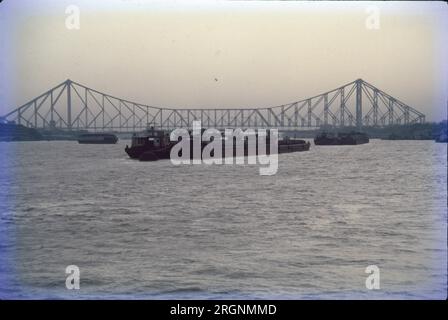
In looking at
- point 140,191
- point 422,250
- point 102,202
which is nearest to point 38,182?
point 140,191

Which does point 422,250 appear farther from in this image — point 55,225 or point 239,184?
point 239,184

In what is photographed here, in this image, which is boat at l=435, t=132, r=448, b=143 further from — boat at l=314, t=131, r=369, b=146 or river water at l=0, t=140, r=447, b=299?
river water at l=0, t=140, r=447, b=299

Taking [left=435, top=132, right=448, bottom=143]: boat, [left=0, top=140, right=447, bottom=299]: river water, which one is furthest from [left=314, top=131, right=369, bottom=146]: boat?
[left=0, top=140, right=447, bottom=299]: river water

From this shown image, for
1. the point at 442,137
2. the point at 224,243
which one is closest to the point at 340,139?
the point at 442,137

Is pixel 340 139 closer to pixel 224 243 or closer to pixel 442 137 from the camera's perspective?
pixel 442 137

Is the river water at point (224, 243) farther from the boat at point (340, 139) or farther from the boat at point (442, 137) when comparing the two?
the boat at point (442, 137)

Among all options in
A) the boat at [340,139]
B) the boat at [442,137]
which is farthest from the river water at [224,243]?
the boat at [442,137]
